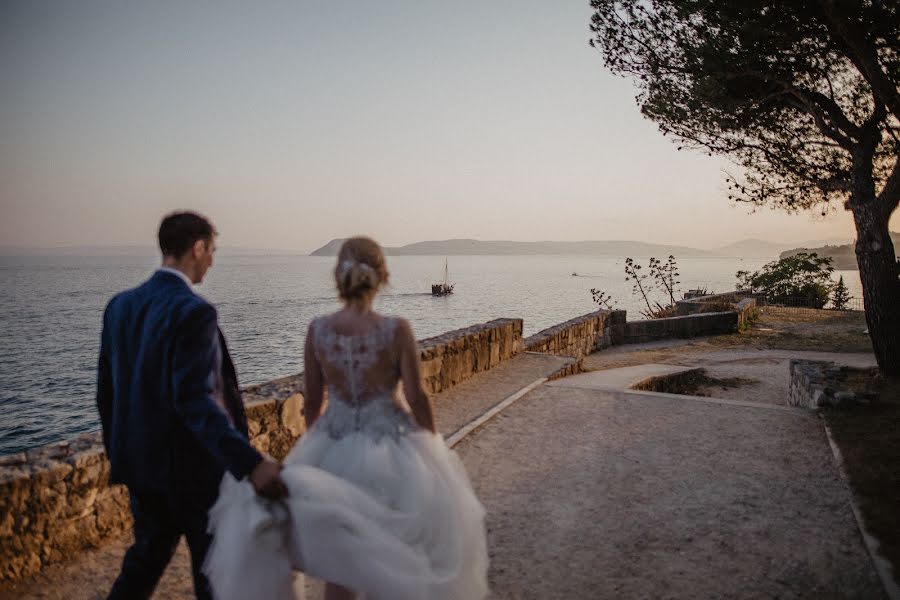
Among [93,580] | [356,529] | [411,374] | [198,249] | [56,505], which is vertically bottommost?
[93,580]

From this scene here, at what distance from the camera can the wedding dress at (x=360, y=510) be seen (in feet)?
6.38

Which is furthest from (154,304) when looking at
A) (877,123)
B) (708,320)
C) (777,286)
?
(777,286)

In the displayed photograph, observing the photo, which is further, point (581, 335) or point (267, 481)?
point (581, 335)

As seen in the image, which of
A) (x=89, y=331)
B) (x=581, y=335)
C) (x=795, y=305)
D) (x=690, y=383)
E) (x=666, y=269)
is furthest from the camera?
(x=89, y=331)

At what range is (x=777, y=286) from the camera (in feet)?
82.9

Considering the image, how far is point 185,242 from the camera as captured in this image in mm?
2191

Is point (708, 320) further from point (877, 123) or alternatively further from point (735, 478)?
point (735, 478)

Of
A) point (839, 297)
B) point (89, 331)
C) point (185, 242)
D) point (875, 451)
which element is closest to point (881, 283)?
point (875, 451)

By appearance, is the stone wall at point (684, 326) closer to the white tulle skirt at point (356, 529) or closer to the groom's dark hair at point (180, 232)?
the white tulle skirt at point (356, 529)

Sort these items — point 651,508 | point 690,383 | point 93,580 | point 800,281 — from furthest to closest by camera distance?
point 800,281 → point 690,383 → point 651,508 → point 93,580

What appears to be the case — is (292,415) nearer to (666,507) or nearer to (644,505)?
(644,505)

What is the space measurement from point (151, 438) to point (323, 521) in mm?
765

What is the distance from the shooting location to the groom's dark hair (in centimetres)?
217

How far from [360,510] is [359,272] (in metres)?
0.92
